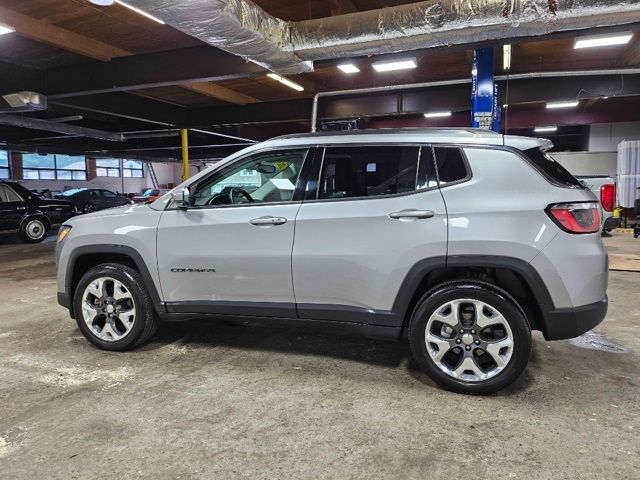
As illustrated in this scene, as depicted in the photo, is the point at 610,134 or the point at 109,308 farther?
the point at 610,134

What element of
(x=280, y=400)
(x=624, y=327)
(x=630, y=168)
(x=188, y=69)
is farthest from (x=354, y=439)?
(x=630, y=168)

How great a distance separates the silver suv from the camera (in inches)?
107

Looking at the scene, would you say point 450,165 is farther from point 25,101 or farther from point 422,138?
point 25,101

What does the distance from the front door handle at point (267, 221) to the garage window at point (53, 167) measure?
28.7m

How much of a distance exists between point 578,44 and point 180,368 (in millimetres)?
8031

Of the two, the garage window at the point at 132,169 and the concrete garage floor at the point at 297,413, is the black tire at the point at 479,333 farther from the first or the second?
the garage window at the point at 132,169

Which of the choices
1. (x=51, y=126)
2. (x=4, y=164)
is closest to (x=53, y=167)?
(x=4, y=164)

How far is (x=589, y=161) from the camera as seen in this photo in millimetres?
16312

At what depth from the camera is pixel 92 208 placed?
799 inches

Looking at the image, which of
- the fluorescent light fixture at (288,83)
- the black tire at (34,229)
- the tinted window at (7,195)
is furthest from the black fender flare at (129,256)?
the black tire at (34,229)

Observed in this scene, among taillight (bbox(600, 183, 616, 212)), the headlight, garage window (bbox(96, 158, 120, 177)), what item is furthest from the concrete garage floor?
garage window (bbox(96, 158, 120, 177))

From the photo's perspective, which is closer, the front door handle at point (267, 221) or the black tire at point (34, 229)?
the front door handle at point (267, 221)

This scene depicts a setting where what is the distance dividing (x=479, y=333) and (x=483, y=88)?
584 centimetres

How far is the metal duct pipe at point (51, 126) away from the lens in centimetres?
1223
